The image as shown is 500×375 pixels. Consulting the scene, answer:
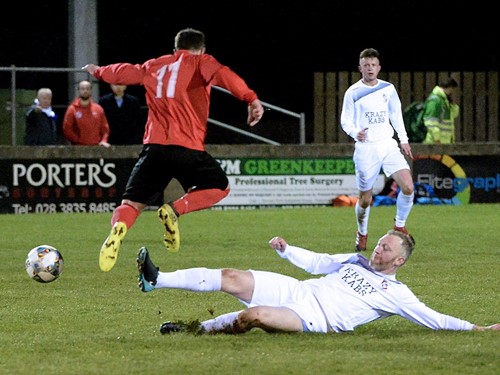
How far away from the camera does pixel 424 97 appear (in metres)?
25.2

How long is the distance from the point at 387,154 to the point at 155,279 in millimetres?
6535

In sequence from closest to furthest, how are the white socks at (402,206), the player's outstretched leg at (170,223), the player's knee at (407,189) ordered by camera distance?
1. the player's outstretched leg at (170,223)
2. the player's knee at (407,189)
3. the white socks at (402,206)

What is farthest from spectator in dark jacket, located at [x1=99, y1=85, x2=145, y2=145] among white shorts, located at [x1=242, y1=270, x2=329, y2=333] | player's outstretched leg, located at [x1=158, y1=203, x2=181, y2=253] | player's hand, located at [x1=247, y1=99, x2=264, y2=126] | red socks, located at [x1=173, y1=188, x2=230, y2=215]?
white shorts, located at [x1=242, y1=270, x2=329, y2=333]

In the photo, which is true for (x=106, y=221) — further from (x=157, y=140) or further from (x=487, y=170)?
(x=157, y=140)

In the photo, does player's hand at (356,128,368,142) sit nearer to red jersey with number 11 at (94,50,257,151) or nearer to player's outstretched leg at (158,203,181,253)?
red jersey with number 11 at (94,50,257,151)

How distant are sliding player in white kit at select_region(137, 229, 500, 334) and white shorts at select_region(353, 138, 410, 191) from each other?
236 inches

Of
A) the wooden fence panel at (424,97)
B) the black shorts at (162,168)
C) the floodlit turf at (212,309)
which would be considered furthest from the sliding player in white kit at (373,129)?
the wooden fence panel at (424,97)

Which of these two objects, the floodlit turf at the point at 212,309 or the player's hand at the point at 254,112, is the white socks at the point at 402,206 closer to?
the floodlit turf at the point at 212,309

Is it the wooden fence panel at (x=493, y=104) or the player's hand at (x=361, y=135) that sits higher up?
the wooden fence panel at (x=493, y=104)

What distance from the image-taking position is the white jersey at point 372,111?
1412cm

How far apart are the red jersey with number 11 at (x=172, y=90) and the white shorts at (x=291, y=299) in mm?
1969

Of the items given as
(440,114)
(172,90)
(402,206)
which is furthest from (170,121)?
(440,114)

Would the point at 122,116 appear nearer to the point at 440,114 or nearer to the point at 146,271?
the point at 440,114

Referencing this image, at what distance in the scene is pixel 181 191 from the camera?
816 inches
